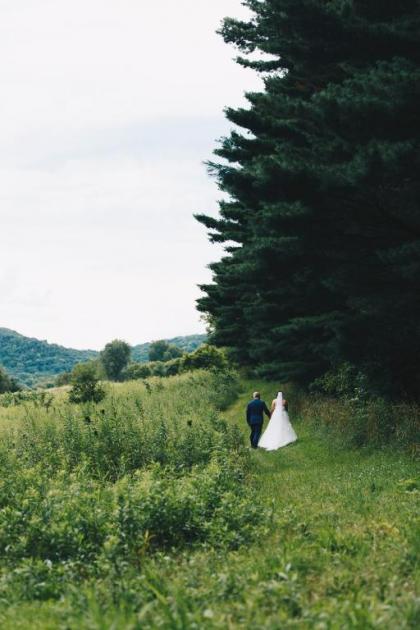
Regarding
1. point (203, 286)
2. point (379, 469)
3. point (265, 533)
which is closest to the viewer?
point (265, 533)

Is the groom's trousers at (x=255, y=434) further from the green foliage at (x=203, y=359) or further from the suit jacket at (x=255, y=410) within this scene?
the green foliage at (x=203, y=359)

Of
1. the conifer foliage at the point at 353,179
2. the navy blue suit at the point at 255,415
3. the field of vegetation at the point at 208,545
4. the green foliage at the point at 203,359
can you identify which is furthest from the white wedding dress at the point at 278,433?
the green foliage at the point at 203,359

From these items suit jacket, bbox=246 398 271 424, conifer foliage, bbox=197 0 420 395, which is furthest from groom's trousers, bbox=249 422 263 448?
conifer foliage, bbox=197 0 420 395

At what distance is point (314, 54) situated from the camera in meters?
14.8

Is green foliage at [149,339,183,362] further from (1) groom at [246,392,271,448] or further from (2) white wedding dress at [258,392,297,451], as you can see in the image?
(1) groom at [246,392,271,448]

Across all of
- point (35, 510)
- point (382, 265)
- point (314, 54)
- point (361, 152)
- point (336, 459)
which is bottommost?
point (336, 459)

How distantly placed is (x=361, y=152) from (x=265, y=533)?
7556 mm

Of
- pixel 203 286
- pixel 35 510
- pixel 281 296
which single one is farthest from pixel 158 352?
pixel 35 510

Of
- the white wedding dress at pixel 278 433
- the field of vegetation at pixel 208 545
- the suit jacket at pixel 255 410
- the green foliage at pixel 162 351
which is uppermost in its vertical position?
the green foliage at pixel 162 351

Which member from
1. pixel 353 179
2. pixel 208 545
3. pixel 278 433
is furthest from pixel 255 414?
pixel 208 545

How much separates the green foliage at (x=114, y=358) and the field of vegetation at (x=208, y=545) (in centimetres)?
13544

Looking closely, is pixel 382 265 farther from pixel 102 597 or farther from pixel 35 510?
pixel 102 597

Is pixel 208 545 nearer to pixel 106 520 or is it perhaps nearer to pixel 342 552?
pixel 106 520

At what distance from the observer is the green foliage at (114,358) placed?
147m
